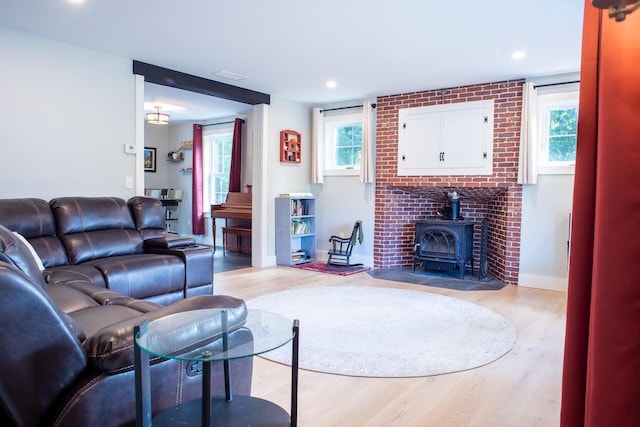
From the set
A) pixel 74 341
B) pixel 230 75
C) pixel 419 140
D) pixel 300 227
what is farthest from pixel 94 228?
pixel 419 140

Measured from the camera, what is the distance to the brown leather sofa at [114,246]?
3.16 metres

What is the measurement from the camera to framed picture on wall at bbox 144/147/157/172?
8.50 meters

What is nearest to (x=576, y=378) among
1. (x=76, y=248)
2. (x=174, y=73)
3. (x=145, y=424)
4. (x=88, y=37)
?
(x=145, y=424)

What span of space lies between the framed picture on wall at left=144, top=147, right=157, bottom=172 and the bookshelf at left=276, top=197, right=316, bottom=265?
380cm

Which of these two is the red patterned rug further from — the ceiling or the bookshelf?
the ceiling

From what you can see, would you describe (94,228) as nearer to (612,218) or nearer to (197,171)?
(612,218)

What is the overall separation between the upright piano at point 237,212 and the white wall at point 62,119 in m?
2.37

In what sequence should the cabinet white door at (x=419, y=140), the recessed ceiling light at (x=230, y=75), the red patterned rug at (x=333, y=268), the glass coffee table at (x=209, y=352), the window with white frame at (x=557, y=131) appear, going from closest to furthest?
the glass coffee table at (x=209, y=352), the window with white frame at (x=557, y=131), the recessed ceiling light at (x=230, y=75), the cabinet white door at (x=419, y=140), the red patterned rug at (x=333, y=268)

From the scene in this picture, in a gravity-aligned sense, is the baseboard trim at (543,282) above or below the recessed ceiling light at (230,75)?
below

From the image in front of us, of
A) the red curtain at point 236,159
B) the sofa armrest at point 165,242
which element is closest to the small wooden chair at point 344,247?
the red curtain at point 236,159

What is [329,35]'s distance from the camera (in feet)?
11.7

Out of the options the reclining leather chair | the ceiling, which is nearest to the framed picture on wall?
the ceiling

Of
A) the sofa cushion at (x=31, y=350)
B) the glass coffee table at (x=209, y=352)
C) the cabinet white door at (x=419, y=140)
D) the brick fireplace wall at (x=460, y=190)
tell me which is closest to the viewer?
the sofa cushion at (x=31, y=350)

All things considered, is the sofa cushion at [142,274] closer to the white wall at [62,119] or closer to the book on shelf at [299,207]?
the white wall at [62,119]
